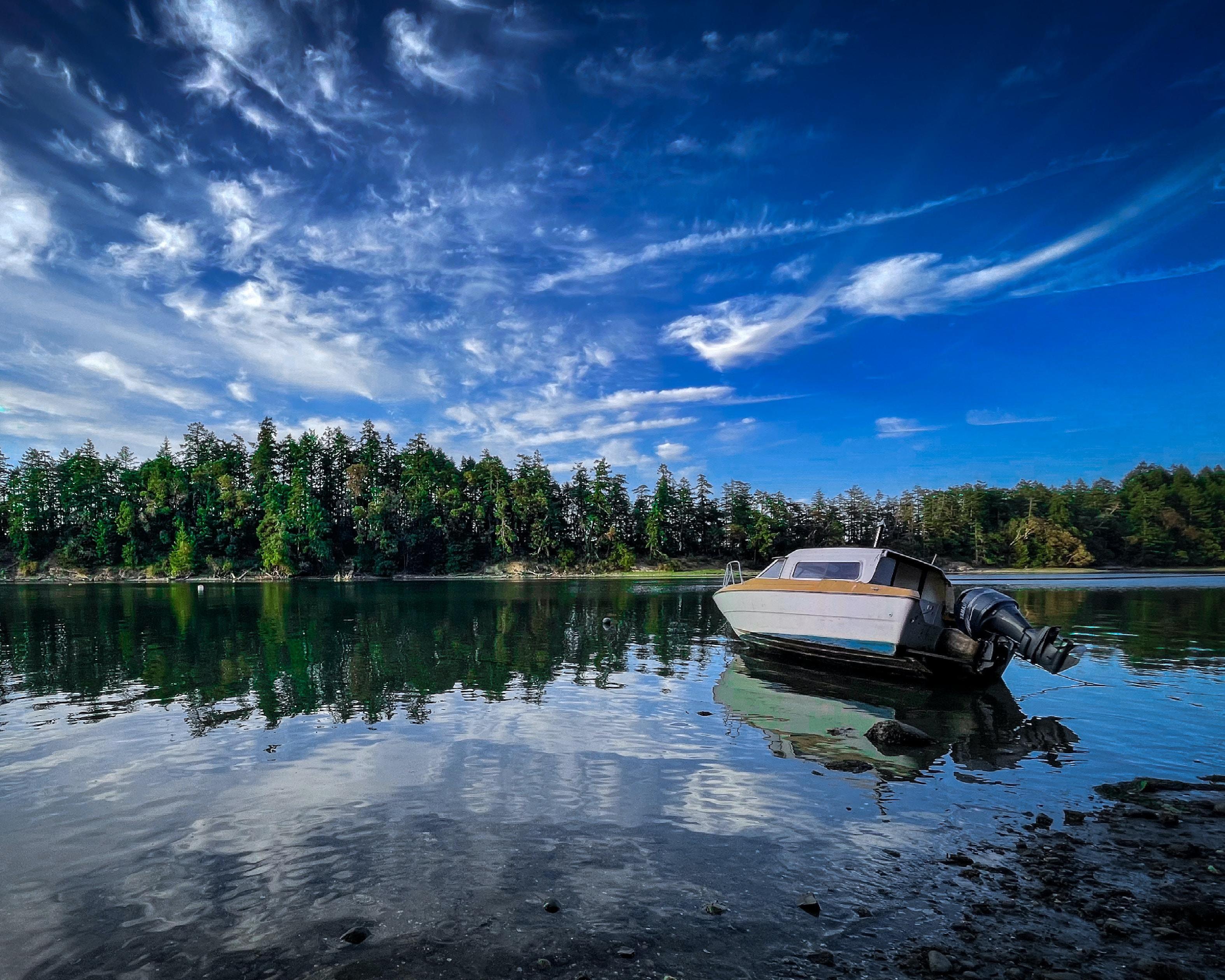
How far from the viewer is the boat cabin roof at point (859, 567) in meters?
18.3

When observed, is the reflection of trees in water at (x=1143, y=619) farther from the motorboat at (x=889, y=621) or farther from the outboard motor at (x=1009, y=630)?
the motorboat at (x=889, y=621)

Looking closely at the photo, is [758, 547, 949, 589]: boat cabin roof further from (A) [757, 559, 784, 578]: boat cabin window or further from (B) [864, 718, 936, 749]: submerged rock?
(B) [864, 718, 936, 749]: submerged rock

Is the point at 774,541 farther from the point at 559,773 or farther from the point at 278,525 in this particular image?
the point at 559,773

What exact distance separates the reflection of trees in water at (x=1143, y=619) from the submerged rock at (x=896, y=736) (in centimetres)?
1310

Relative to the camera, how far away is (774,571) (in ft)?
72.2

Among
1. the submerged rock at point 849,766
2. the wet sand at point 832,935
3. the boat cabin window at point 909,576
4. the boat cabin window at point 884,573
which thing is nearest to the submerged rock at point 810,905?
the wet sand at point 832,935

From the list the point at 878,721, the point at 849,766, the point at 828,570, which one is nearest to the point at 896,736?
the point at 849,766

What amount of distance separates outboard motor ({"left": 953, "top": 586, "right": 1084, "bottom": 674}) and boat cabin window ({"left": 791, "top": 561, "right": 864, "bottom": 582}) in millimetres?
2873

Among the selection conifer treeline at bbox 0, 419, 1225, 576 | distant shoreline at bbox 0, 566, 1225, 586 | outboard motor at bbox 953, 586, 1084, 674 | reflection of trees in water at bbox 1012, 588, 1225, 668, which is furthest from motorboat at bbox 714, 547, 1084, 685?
conifer treeline at bbox 0, 419, 1225, 576

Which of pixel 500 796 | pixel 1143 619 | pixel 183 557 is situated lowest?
pixel 1143 619

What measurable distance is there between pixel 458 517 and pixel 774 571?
97.2 m

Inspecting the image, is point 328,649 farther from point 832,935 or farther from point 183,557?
point 183,557

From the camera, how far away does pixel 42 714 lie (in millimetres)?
14047

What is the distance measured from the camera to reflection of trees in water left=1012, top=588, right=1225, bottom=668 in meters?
22.7
